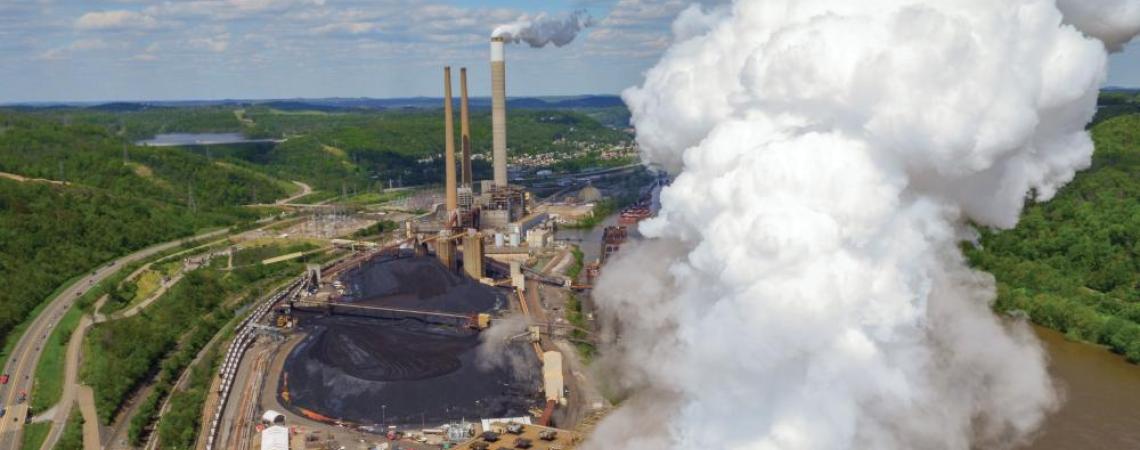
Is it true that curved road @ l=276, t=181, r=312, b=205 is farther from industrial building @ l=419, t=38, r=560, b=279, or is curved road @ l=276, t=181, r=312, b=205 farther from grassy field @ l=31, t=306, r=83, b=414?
grassy field @ l=31, t=306, r=83, b=414

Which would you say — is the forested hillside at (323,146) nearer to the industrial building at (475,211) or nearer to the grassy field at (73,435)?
the industrial building at (475,211)

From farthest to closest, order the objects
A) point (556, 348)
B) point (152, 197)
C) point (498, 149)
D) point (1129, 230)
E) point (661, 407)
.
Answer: point (152, 197) → point (498, 149) → point (1129, 230) → point (556, 348) → point (661, 407)

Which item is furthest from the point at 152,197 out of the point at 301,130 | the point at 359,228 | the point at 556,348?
the point at 301,130

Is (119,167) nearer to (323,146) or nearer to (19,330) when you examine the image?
(19,330)

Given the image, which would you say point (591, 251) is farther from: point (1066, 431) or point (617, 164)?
point (617, 164)

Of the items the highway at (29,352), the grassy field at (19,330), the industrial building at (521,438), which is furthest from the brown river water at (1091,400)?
the grassy field at (19,330)

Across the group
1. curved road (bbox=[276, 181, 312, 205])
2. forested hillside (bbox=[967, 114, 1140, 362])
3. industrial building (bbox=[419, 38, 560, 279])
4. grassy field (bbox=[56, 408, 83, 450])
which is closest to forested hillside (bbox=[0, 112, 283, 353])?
curved road (bbox=[276, 181, 312, 205])
